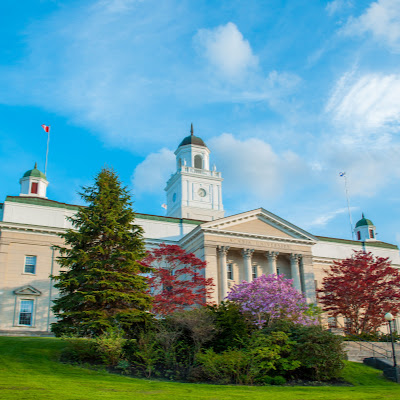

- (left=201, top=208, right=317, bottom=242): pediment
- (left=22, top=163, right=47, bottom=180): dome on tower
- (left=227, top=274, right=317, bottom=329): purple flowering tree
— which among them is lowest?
(left=227, top=274, right=317, bottom=329): purple flowering tree

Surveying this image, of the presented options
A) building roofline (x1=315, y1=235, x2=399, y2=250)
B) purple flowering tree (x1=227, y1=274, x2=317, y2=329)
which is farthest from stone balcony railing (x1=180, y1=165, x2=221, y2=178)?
purple flowering tree (x1=227, y1=274, x2=317, y2=329)

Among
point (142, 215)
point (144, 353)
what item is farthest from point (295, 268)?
point (144, 353)

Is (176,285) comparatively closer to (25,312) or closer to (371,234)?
(25,312)

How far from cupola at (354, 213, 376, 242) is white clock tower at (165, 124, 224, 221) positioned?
21.4 m

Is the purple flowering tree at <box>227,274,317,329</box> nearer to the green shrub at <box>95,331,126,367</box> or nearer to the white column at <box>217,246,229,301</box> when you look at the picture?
the green shrub at <box>95,331,126,367</box>

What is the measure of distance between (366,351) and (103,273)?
58.8ft

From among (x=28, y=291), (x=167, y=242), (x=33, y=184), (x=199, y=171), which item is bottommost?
(x=28, y=291)

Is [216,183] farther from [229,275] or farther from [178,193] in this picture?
[229,275]

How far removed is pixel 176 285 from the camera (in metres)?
37.9

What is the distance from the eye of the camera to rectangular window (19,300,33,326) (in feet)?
135

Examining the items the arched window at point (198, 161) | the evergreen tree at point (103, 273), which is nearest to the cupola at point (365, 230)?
the arched window at point (198, 161)

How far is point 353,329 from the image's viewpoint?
146 feet

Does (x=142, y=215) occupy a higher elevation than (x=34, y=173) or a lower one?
lower

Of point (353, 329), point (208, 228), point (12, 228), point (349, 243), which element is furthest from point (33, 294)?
point (349, 243)
